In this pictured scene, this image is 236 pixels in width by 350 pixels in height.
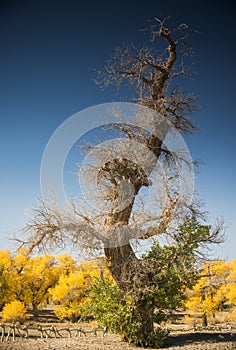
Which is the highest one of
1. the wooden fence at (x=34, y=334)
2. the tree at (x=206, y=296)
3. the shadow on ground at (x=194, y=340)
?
the tree at (x=206, y=296)

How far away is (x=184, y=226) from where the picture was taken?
9195 millimetres

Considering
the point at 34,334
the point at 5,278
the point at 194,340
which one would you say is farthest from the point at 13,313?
the point at 194,340

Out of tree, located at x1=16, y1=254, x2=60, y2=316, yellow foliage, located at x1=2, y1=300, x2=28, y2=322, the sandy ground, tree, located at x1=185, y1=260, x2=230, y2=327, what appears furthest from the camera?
tree, located at x1=16, y1=254, x2=60, y2=316

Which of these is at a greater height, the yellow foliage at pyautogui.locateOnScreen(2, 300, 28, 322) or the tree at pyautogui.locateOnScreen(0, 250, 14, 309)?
the tree at pyautogui.locateOnScreen(0, 250, 14, 309)

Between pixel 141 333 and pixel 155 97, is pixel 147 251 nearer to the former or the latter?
pixel 141 333

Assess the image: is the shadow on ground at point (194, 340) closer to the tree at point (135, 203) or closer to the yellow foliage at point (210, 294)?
the tree at point (135, 203)

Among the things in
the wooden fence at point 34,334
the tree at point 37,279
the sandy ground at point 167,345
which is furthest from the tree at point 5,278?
the sandy ground at point 167,345

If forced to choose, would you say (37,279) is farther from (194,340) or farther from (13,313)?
(194,340)

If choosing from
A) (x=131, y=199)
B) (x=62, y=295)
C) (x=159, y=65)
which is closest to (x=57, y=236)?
(x=131, y=199)

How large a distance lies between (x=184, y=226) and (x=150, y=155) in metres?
2.34

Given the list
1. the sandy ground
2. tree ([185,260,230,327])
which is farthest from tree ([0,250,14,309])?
the sandy ground

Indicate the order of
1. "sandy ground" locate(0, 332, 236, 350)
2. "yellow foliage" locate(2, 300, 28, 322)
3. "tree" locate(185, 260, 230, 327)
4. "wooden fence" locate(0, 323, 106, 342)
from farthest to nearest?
"yellow foliage" locate(2, 300, 28, 322) < "tree" locate(185, 260, 230, 327) < "wooden fence" locate(0, 323, 106, 342) < "sandy ground" locate(0, 332, 236, 350)

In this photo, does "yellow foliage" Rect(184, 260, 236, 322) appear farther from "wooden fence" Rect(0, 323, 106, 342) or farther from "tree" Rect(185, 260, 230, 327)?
"wooden fence" Rect(0, 323, 106, 342)

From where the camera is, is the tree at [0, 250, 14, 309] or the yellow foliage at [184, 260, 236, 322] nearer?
the yellow foliage at [184, 260, 236, 322]
